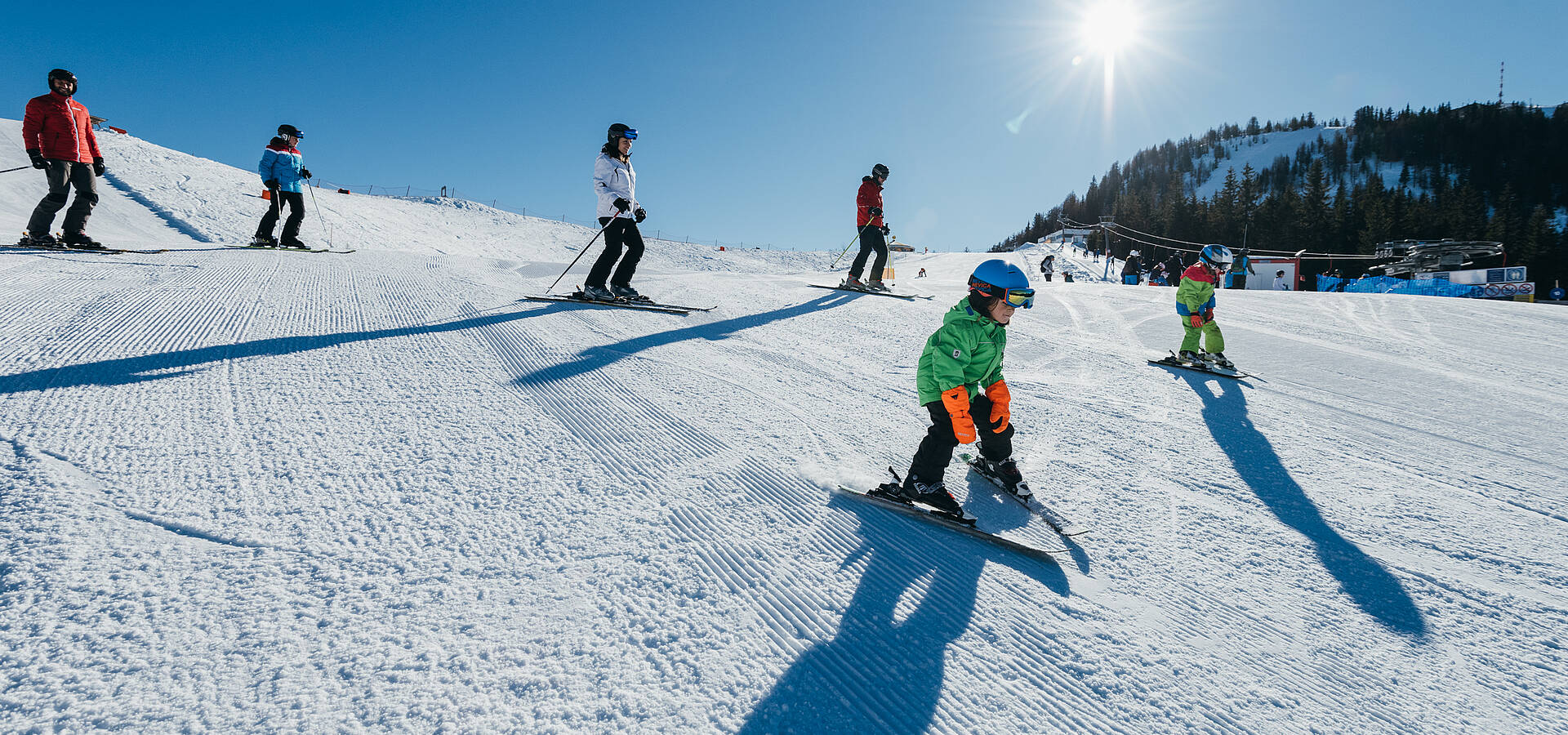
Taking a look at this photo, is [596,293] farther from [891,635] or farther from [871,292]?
[891,635]

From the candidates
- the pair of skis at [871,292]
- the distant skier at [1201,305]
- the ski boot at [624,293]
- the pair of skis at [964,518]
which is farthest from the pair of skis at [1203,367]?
the ski boot at [624,293]

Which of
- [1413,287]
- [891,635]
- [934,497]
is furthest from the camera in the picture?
[1413,287]

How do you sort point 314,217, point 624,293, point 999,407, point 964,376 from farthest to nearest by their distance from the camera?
point 314,217 < point 624,293 < point 999,407 < point 964,376

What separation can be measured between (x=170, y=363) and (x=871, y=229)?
346 inches

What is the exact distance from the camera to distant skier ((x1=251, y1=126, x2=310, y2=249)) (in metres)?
9.88

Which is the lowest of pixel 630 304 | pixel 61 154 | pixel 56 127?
pixel 630 304

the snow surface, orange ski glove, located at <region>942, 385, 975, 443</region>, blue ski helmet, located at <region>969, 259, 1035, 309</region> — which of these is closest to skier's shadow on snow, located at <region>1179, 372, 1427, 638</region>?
the snow surface

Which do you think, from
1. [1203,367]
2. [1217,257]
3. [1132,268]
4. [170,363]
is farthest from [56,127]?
[1132,268]

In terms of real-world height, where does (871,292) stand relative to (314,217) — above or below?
below

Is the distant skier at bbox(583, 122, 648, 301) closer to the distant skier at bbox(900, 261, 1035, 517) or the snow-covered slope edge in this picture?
the distant skier at bbox(900, 261, 1035, 517)

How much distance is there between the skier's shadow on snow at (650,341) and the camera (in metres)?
4.32

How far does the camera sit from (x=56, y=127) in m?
7.41

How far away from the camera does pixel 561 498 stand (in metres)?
2.59

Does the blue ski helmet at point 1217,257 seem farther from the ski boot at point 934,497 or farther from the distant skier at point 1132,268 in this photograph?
the distant skier at point 1132,268
